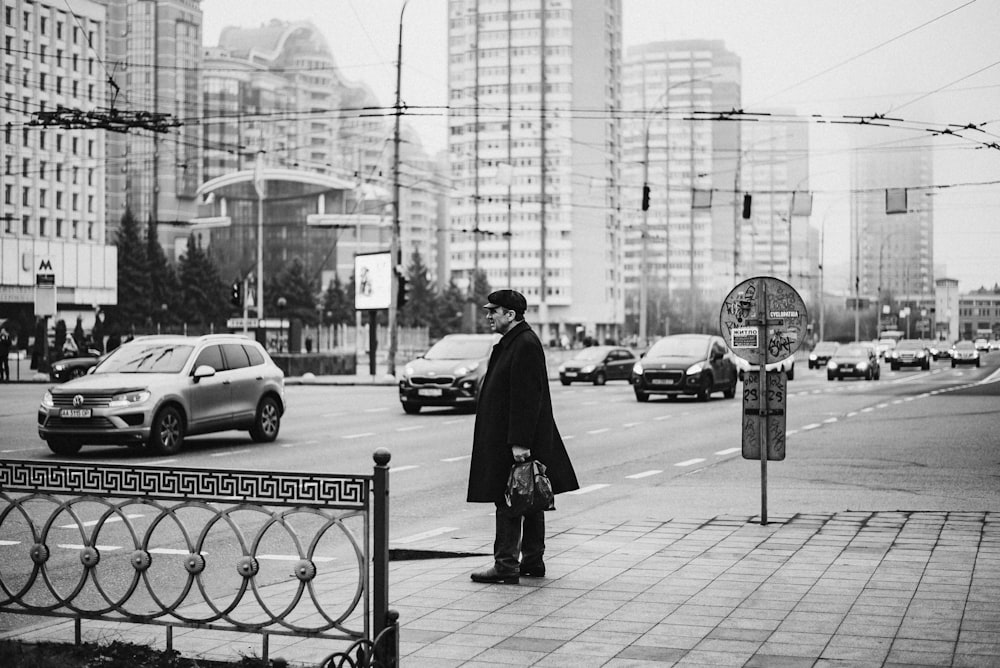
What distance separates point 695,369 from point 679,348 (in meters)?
1.47

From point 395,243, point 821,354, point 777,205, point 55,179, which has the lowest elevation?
point 821,354

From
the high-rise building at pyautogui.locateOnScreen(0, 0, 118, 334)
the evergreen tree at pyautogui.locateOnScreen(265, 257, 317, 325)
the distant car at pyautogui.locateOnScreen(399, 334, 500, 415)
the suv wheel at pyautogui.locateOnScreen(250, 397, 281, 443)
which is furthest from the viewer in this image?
the evergreen tree at pyautogui.locateOnScreen(265, 257, 317, 325)

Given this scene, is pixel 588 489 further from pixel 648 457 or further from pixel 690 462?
pixel 648 457

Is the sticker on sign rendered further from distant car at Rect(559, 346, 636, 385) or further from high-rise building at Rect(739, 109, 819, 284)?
high-rise building at Rect(739, 109, 819, 284)

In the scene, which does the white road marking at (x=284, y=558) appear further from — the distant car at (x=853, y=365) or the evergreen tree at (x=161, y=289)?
the evergreen tree at (x=161, y=289)

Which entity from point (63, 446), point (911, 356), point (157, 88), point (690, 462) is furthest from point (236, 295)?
point (157, 88)

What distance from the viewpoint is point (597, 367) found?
144ft

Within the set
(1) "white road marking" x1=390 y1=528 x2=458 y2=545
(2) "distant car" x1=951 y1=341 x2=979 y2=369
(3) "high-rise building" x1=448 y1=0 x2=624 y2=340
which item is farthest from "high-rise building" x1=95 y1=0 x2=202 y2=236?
(1) "white road marking" x1=390 y1=528 x2=458 y2=545

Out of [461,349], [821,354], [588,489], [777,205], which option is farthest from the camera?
[777,205]

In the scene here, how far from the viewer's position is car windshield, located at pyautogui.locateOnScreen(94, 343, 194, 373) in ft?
58.6

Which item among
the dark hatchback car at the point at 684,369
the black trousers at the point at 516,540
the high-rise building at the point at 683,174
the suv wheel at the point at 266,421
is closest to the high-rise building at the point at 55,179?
the dark hatchback car at the point at 684,369

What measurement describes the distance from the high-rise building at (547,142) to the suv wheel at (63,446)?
121306mm

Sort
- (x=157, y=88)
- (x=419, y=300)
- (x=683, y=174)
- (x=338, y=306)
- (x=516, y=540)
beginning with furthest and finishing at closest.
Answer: (x=683, y=174)
(x=157, y=88)
(x=419, y=300)
(x=338, y=306)
(x=516, y=540)

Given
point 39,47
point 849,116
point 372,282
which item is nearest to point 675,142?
point 39,47
